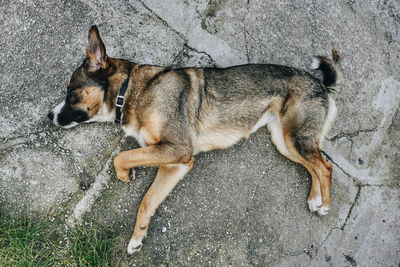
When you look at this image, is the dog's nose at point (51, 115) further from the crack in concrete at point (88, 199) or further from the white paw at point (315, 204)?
the white paw at point (315, 204)

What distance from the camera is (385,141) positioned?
15.7 feet

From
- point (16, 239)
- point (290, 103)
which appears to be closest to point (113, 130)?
point (16, 239)

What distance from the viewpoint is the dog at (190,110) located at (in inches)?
146

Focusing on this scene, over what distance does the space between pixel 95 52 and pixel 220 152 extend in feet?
5.69

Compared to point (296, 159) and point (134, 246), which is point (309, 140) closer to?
point (296, 159)

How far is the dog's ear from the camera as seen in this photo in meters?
3.38

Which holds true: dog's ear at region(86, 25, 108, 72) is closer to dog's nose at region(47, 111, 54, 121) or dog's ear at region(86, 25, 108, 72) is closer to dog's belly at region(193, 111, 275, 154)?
dog's nose at region(47, 111, 54, 121)

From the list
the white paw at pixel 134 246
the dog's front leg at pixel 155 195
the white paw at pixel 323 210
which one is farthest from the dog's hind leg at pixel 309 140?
the white paw at pixel 134 246

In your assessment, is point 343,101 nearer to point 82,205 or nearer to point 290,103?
point 290,103

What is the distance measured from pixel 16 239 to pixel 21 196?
440mm

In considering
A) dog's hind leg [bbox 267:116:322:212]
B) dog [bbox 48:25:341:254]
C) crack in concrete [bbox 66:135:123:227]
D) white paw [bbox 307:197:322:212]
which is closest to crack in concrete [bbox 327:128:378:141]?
dog [bbox 48:25:341:254]

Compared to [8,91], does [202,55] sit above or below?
above

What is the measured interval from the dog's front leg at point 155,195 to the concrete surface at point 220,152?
0.49 feet

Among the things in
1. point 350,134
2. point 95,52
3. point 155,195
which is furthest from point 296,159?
point 95,52
